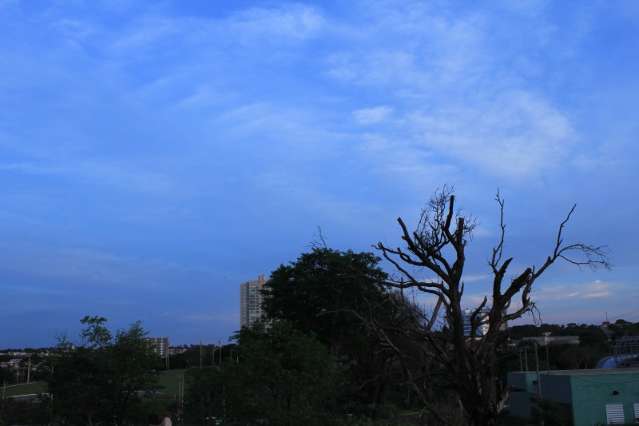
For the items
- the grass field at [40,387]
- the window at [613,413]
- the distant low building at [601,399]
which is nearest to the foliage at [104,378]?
the grass field at [40,387]

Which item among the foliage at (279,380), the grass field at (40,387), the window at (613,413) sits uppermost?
the foliage at (279,380)

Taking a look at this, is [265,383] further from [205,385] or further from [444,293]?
[444,293]

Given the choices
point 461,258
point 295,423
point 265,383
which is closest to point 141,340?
point 265,383

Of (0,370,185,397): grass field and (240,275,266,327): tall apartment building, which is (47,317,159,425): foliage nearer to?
(0,370,185,397): grass field

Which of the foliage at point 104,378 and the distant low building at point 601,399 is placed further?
the distant low building at point 601,399

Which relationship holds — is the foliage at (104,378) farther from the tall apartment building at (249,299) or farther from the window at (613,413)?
the tall apartment building at (249,299)

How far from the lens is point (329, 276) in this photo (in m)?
39.2

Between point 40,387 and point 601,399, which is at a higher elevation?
point 40,387

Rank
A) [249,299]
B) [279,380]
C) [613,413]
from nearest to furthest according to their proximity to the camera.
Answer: [279,380]
[613,413]
[249,299]

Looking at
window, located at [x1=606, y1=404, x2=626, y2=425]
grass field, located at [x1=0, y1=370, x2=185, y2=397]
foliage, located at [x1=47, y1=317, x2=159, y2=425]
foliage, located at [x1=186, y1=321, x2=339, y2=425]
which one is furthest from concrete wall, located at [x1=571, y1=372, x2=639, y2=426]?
foliage, located at [x1=47, y1=317, x2=159, y2=425]

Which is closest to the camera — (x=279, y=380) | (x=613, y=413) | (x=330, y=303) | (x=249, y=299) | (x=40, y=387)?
(x=279, y=380)

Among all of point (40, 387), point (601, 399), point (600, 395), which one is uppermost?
point (40, 387)

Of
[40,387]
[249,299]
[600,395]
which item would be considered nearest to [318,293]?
[600,395]

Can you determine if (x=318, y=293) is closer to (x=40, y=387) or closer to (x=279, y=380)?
(x=40, y=387)
